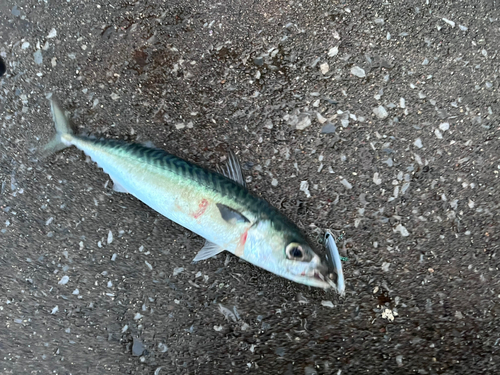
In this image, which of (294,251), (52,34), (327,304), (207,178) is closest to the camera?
(294,251)

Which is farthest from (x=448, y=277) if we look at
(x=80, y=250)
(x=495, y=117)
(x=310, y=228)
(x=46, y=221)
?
(x=46, y=221)

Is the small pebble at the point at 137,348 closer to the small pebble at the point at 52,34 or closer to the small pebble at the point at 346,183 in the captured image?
the small pebble at the point at 346,183

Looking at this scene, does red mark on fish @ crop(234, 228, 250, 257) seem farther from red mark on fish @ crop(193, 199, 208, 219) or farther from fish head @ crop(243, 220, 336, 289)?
red mark on fish @ crop(193, 199, 208, 219)

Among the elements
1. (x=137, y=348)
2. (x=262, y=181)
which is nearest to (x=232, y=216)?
(x=262, y=181)

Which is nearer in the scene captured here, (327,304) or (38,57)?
(327,304)

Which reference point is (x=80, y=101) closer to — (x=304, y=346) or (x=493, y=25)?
(x=304, y=346)

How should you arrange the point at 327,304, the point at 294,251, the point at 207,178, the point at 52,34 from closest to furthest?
1. the point at 294,251
2. the point at 207,178
3. the point at 327,304
4. the point at 52,34

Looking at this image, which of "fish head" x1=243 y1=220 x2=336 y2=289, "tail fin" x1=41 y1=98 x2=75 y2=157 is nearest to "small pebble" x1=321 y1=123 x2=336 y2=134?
"fish head" x1=243 y1=220 x2=336 y2=289

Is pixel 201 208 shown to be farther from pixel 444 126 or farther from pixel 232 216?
pixel 444 126
